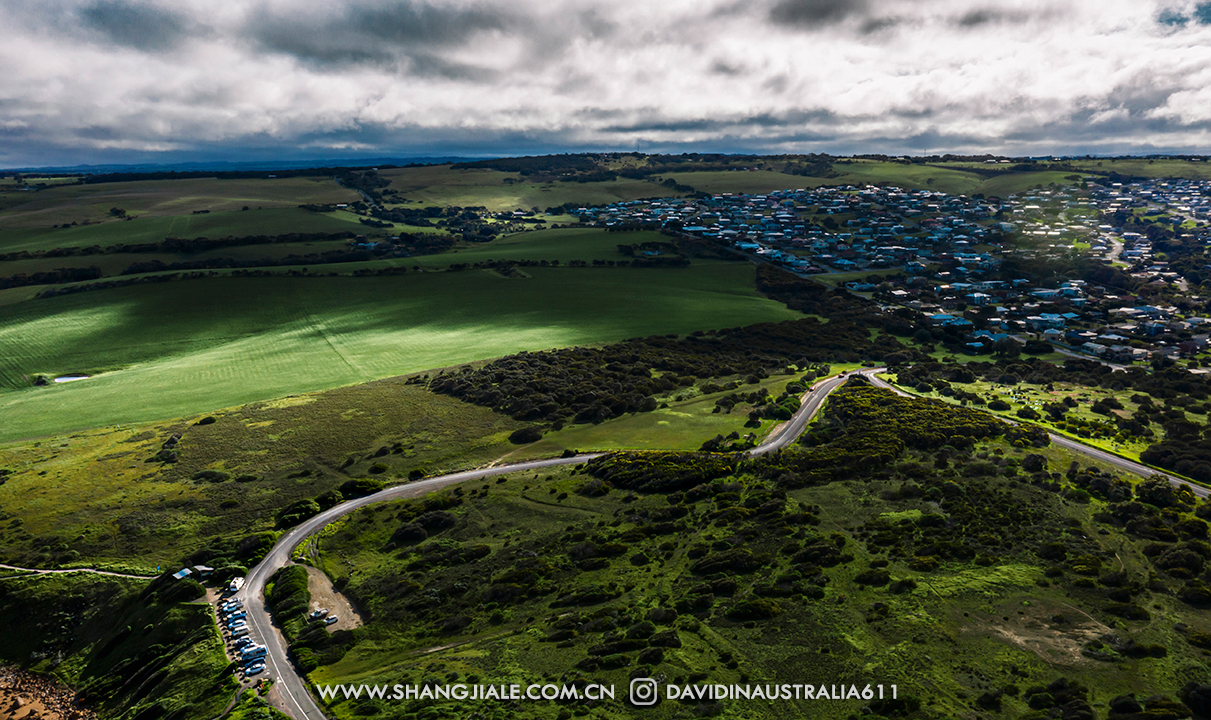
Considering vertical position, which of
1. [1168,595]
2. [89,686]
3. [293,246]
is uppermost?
[293,246]

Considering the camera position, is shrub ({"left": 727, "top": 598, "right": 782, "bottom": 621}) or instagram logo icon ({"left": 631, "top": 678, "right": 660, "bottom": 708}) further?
shrub ({"left": 727, "top": 598, "right": 782, "bottom": 621})

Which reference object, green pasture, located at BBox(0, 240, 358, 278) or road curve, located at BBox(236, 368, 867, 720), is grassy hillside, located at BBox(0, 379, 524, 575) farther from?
green pasture, located at BBox(0, 240, 358, 278)

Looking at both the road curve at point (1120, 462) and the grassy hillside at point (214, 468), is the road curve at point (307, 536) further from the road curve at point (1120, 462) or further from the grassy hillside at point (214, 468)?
the road curve at point (1120, 462)

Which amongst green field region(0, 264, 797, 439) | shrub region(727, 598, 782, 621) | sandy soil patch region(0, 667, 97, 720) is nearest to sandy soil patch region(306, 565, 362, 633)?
sandy soil patch region(0, 667, 97, 720)

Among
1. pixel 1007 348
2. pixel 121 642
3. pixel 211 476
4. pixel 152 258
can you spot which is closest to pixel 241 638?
pixel 121 642

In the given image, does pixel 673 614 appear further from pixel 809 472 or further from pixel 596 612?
pixel 809 472

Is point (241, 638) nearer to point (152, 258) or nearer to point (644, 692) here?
point (644, 692)

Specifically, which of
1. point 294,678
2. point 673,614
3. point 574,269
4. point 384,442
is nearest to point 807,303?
point 574,269
